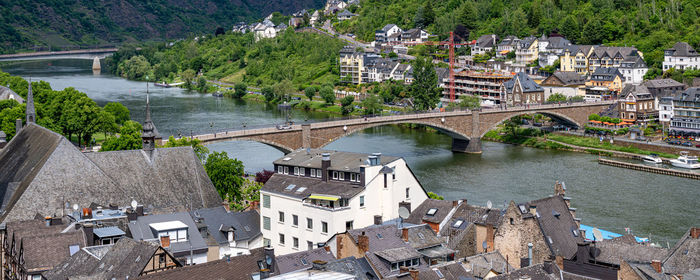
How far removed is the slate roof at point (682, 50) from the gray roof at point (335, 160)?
8594 centimetres

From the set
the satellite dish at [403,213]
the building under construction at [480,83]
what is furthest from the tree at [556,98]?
the satellite dish at [403,213]

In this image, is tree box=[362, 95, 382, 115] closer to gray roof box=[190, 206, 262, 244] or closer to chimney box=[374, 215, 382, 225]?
gray roof box=[190, 206, 262, 244]

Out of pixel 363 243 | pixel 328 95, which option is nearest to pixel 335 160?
pixel 363 243

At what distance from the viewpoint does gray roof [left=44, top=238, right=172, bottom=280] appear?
33.1 meters

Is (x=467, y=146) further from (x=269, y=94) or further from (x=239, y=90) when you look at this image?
(x=239, y=90)

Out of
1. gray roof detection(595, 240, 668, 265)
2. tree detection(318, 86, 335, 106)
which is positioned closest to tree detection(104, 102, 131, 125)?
tree detection(318, 86, 335, 106)

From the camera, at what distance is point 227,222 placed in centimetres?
4434

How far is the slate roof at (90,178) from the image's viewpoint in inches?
1805

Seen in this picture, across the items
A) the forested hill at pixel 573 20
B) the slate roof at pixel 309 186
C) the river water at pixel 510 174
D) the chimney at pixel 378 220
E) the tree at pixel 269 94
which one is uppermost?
the forested hill at pixel 573 20

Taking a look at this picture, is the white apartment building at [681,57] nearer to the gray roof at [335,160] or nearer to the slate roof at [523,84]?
the slate roof at [523,84]

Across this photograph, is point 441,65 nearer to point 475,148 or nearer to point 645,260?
point 475,148

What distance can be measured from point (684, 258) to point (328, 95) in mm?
105960

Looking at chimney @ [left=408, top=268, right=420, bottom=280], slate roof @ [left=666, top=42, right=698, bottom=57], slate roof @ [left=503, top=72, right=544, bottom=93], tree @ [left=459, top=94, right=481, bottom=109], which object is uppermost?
slate roof @ [left=666, top=42, right=698, bottom=57]

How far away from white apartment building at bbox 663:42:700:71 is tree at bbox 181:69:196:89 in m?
92.1
